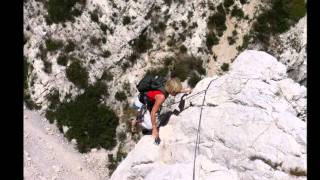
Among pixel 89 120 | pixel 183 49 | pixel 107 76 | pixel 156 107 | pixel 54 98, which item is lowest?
pixel 156 107

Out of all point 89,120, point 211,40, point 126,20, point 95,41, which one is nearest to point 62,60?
point 95,41

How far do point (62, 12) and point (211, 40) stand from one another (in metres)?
9.05

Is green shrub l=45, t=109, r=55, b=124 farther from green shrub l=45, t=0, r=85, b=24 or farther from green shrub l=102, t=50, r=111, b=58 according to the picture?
green shrub l=45, t=0, r=85, b=24

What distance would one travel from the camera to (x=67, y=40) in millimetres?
27594

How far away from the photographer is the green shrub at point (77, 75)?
88.5 feet

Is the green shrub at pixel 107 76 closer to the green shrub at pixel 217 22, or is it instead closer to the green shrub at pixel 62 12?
the green shrub at pixel 62 12

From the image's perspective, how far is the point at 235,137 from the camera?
16.1 meters

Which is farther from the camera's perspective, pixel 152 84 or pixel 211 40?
pixel 211 40

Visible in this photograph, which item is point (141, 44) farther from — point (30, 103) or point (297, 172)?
point (297, 172)

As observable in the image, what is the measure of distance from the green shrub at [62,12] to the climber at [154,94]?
12.2m

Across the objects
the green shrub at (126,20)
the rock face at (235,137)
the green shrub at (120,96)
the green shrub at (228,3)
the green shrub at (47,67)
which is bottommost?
the rock face at (235,137)

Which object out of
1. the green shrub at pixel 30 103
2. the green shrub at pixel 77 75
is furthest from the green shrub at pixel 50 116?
the green shrub at pixel 77 75
